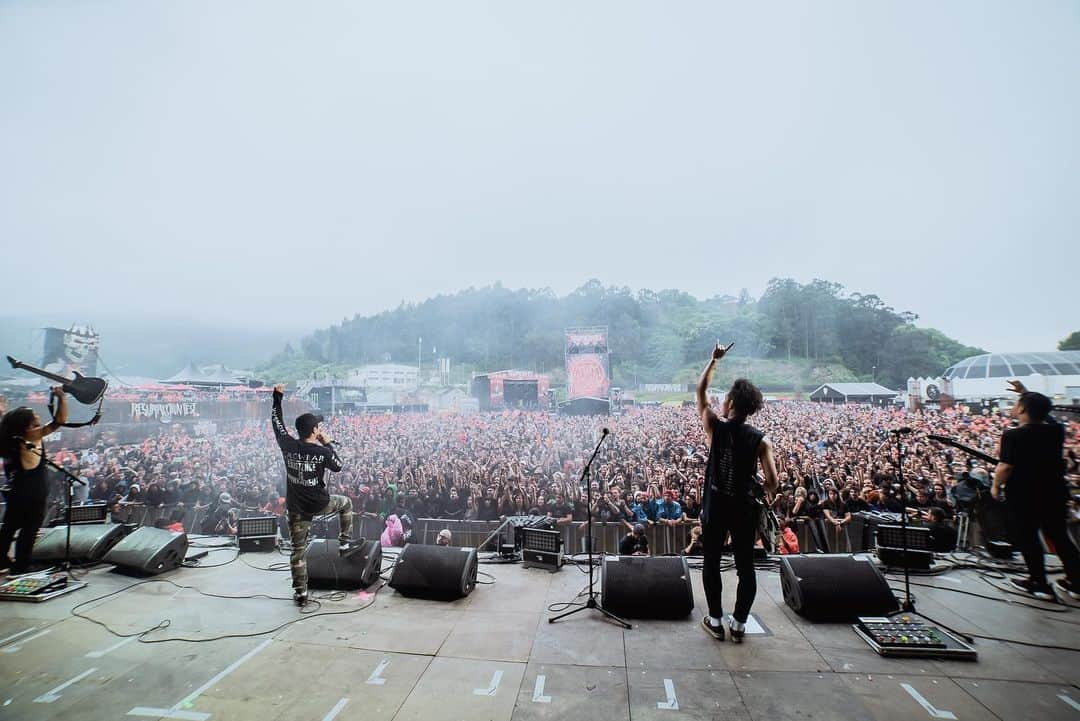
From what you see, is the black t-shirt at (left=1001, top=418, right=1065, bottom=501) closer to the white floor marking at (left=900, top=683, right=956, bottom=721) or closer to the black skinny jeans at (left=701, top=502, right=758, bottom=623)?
the white floor marking at (left=900, top=683, right=956, bottom=721)

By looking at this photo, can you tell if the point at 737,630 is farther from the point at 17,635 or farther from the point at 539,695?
the point at 17,635

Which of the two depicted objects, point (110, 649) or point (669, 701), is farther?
point (110, 649)

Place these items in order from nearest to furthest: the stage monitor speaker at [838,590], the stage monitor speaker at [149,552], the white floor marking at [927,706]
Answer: the white floor marking at [927,706] < the stage monitor speaker at [838,590] < the stage monitor speaker at [149,552]

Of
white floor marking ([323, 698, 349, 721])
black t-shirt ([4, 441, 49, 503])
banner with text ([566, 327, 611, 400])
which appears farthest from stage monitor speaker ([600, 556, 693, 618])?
banner with text ([566, 327, 611, 400])

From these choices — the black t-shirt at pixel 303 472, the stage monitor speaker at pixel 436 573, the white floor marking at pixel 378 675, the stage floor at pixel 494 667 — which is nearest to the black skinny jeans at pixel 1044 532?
the stage floor at pixel 494 667

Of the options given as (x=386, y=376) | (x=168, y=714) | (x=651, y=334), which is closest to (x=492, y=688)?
(x=168, y=714)

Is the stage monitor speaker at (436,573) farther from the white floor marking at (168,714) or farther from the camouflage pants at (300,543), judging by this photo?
the white floor marking at (168,714)

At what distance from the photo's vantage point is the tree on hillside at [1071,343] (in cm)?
795

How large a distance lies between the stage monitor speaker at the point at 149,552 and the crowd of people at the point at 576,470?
1.88m

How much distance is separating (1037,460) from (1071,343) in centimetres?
695

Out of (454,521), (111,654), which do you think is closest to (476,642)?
(111,654)

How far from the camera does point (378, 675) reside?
2.76 metres

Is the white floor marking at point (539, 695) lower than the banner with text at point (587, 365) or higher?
lower

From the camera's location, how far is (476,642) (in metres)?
3.17
